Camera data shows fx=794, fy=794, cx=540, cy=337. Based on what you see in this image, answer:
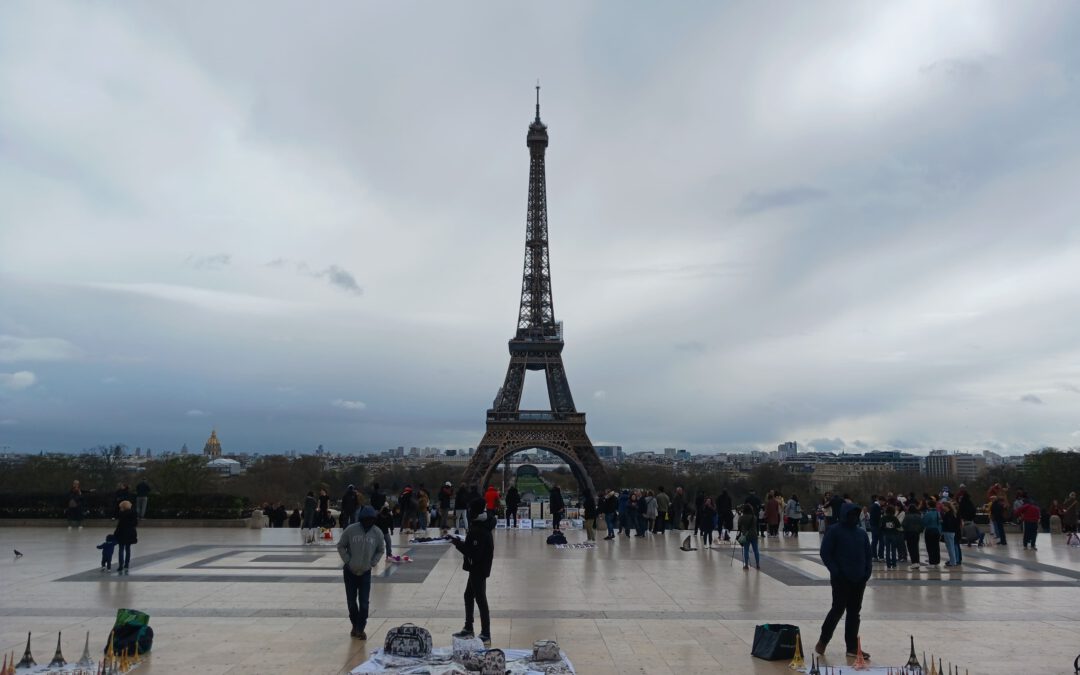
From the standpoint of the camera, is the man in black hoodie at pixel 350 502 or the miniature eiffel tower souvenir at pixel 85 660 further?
the man in black hoodie at pixel 350 502

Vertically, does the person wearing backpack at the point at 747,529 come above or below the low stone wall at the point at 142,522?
above

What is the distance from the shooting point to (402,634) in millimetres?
8281

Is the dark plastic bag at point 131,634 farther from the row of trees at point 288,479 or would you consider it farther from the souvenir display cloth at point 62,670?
the row of trees at point 288,479

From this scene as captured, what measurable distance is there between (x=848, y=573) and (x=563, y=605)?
4.38 metres

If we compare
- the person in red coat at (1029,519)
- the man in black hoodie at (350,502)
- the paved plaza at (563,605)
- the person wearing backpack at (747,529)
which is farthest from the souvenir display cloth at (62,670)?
the person in red coat at (1029,519)

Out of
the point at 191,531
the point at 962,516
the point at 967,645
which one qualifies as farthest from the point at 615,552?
the point at 191,531

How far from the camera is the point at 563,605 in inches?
458

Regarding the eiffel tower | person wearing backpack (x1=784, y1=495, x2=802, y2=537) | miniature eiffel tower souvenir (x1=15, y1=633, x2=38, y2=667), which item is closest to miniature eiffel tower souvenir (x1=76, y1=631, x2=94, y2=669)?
miniature eiffel tower souvenir (x1=15, y1=633, x2=38, y2=667)

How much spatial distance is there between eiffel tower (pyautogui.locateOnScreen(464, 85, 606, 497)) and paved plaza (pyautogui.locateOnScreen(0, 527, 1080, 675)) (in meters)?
44.0

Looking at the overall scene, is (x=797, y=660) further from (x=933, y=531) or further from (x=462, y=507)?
(x=462, y=507)

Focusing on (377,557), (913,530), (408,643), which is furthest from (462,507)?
(408,643)

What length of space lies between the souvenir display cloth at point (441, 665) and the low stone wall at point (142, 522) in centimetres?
1777

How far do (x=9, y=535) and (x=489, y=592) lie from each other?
16127 mm

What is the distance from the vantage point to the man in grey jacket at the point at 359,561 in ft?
30.7
